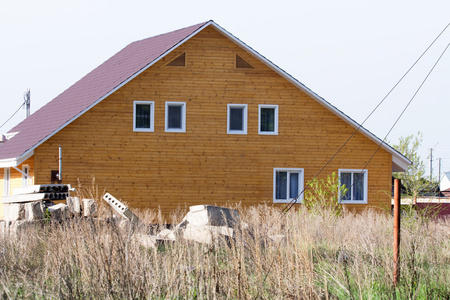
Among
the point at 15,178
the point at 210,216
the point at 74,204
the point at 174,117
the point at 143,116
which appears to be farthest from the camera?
the point at 15,178

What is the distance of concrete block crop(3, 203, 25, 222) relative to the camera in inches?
655

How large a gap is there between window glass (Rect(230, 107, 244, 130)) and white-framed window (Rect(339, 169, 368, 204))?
418 centimetres

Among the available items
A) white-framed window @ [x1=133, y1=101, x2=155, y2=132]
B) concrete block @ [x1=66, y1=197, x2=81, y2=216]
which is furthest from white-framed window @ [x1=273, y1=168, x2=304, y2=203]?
concrete block @ [x1=66, y1=197, x2=81, y2=216]

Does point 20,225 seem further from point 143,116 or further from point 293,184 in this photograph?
point 293,184

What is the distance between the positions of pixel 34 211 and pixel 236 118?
1041 cm

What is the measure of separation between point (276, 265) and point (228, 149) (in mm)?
17252

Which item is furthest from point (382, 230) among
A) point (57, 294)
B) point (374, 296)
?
point (57, 294)

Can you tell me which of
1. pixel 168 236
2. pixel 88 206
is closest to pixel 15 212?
pixel 88 206

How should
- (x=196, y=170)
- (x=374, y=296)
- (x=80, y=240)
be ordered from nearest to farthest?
(x=374, y=296)
(x=80, y=240)
(x=196, y=170)

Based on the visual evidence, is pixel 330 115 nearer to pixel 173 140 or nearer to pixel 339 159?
pixel 339 159

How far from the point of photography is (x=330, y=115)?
83.8 feet

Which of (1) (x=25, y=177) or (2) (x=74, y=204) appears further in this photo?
(1) (x=25, y=177)

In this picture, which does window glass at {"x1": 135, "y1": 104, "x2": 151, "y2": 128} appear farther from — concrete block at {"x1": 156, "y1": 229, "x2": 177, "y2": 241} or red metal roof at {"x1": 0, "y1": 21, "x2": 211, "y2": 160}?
concrete block at {"x1": 156, "y1": 229, "x2": 177, "y2": 241}

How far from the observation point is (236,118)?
25.0 metres
